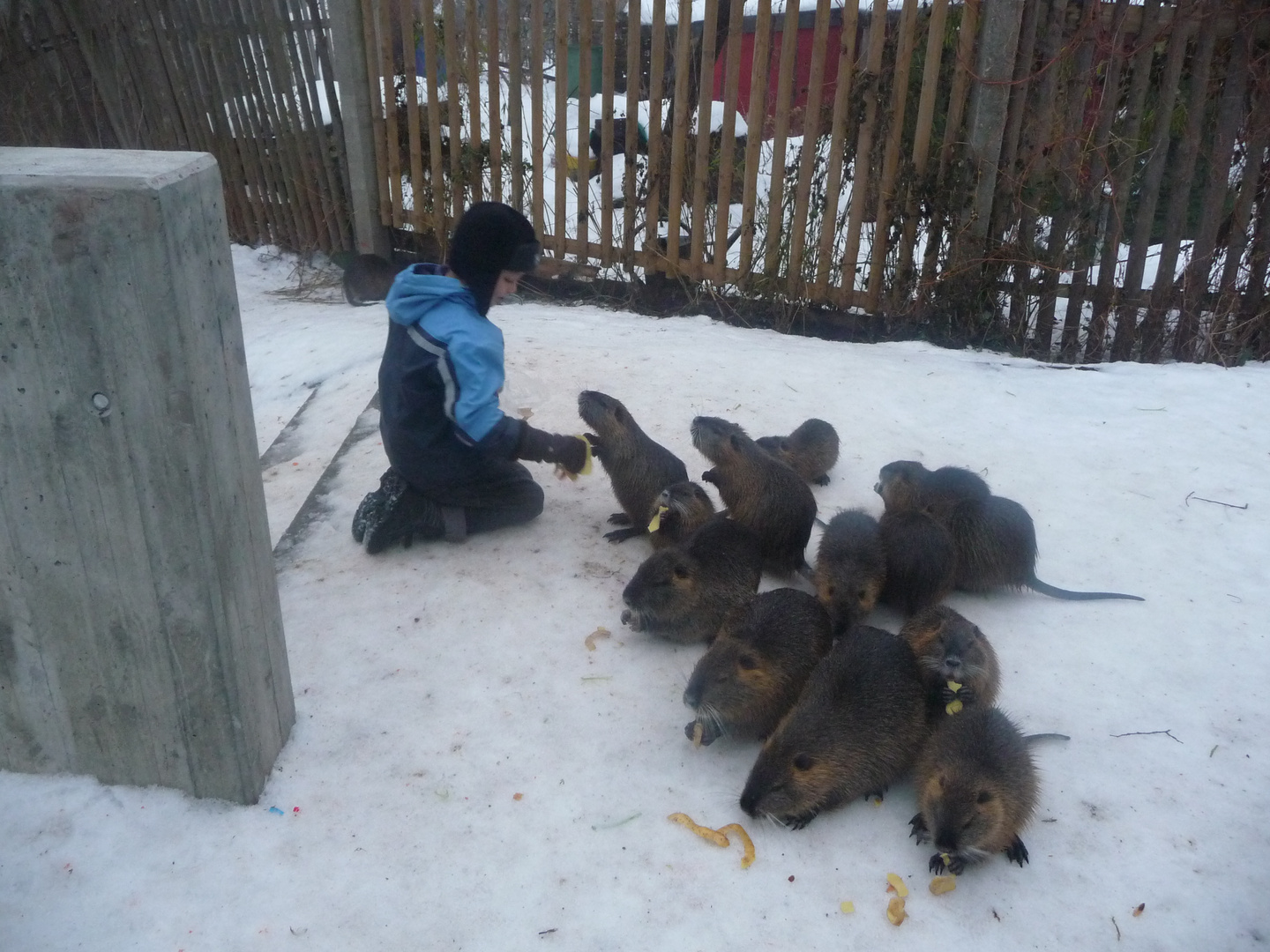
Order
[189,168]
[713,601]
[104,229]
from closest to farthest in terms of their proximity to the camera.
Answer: [104,229] → [189,168] → [713,601]

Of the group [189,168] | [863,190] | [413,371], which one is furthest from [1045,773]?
[863,190]

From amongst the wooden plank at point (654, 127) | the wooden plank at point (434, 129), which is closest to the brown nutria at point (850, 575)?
the wooden plank at point (654, 127)

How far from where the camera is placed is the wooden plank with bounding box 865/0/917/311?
572cm

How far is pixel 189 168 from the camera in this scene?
83.7 inches

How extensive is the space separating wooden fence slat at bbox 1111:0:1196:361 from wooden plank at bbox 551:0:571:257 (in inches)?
144

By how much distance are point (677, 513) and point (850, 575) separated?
0.75 m

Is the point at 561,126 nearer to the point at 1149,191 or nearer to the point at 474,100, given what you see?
the point at 474,100

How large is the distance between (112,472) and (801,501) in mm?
2351

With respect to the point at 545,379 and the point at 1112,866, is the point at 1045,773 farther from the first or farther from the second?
the point at 545,379

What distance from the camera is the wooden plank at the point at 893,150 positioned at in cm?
572

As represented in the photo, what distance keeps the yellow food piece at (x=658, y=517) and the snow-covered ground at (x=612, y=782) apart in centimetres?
19

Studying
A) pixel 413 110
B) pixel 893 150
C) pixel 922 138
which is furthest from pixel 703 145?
pixel 413 110

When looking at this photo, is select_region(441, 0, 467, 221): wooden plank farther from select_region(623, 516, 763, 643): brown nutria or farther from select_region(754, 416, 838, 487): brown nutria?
select_region(623, 516, 763, 643): brown nutria

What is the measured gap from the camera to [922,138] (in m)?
5.88
